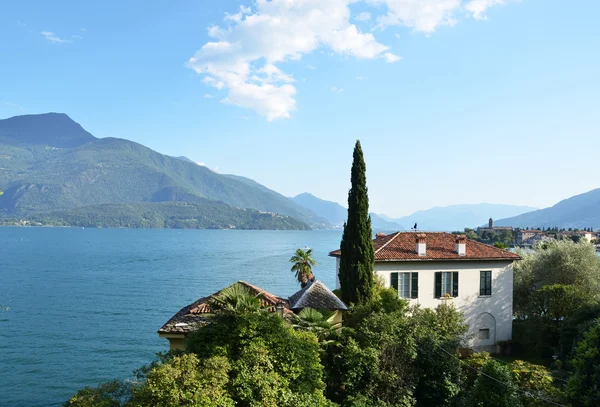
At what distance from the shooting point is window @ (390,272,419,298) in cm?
3012

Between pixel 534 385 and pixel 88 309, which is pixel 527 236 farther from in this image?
pixel 534 385

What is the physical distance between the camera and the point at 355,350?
1777cm

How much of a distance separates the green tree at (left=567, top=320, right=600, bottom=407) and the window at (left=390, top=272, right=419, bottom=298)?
54.4ft

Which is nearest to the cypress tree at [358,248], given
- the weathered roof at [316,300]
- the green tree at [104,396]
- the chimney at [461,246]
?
the weathered roof at [316,300]

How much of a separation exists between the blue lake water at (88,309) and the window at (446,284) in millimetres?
23599

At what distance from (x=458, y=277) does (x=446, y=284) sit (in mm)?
997

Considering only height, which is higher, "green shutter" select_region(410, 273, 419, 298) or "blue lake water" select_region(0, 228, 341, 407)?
"green shutter" select_region(410, 273, 419, 298)

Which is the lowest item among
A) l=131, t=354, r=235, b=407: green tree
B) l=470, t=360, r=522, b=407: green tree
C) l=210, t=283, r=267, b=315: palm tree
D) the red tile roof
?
l=470, t=360, r=522, b=407: green tree

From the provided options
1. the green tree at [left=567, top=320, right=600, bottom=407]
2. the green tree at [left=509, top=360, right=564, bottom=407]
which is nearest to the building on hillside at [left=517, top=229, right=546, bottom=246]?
the green tree at [left=509, top=360, right=564, bottom=407]

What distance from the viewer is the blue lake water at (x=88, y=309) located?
35.1 metres

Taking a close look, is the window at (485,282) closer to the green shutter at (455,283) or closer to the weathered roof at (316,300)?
the green shutter at (455,283)

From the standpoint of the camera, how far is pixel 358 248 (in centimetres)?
2673

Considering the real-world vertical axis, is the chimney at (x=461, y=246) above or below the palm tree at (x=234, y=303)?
above

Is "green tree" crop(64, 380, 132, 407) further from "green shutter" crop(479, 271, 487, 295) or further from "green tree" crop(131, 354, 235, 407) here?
"green shutter" crop(479, 271, 487, 295)
